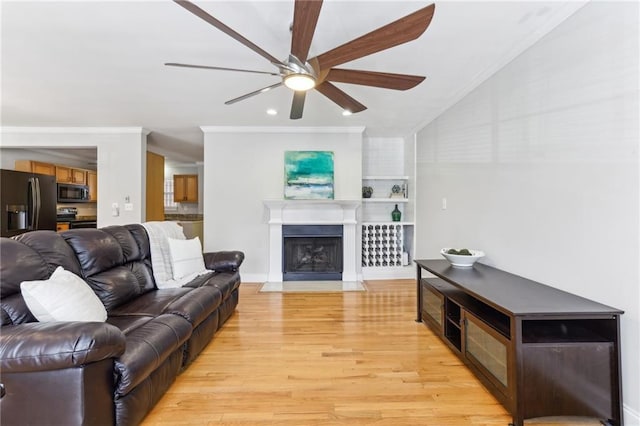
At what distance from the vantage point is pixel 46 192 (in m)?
4.77

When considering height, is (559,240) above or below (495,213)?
below

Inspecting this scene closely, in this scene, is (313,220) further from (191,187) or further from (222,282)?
(191,187)

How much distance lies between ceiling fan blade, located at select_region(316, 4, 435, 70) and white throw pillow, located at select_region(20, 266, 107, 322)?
198 centimetres

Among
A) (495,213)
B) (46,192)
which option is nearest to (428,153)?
(495,213)

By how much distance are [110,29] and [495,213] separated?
3410 mm

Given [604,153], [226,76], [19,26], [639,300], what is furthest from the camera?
[226,76]

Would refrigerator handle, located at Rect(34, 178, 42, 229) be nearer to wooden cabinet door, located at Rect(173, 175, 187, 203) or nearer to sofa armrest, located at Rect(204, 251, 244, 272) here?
wooden cabinet door, located at Rect(173, 175, 187, 203)

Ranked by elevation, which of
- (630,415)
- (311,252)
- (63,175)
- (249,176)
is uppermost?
(63,175)

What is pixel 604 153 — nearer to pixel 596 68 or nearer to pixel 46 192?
pixel 596 68

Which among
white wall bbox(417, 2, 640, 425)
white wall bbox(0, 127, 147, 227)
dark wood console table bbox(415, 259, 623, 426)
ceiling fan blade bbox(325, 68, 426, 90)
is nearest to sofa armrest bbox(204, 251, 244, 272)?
ceiling fan blade bbox(325, 68, 426, 90)

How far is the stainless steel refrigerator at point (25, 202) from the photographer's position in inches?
163

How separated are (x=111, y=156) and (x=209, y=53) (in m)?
3.33

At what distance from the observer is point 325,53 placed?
172 cm

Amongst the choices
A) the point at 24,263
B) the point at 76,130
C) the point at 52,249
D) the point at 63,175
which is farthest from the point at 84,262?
the point at 63,175
